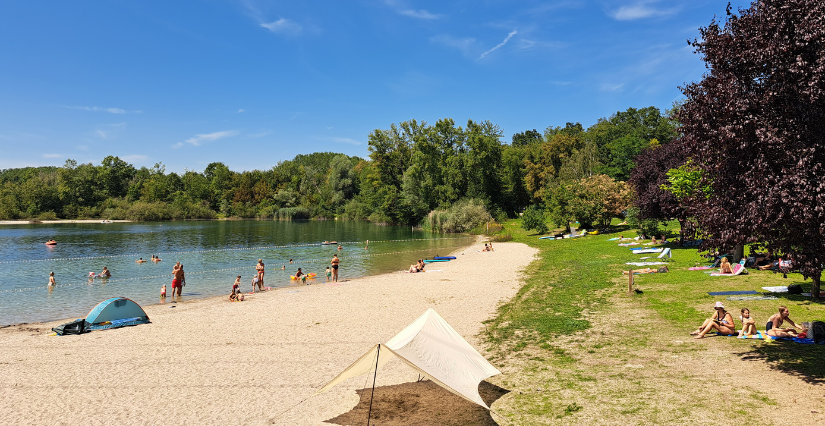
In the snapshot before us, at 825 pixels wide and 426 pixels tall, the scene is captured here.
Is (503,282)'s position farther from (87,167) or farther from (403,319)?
(87,167)

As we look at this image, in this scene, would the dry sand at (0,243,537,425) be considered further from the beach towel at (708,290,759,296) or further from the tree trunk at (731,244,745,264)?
the tree trunk at (731,244,745,264)

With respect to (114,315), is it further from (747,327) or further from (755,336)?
(755,336)

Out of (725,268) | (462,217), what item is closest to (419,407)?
(725,268)

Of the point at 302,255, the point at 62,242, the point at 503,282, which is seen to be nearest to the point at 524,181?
the point at 302,255

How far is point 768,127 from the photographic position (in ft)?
27.9

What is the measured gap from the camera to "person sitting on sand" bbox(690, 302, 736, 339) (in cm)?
1294

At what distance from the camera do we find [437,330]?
34.7 feet

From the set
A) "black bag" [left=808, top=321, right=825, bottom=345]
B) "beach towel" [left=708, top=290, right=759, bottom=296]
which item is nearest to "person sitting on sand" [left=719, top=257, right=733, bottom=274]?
"beach towel" [left=708, top=290, right=759, bottom=296]

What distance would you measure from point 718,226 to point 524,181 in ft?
278

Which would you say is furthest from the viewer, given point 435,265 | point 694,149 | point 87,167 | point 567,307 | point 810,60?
point 87,167

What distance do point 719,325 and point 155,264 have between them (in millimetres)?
41754

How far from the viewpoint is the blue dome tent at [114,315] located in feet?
61.8

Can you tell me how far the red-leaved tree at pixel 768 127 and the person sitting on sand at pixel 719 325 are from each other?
4146 millimetres

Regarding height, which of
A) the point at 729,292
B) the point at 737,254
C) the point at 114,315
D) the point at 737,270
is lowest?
the point at 114,315
